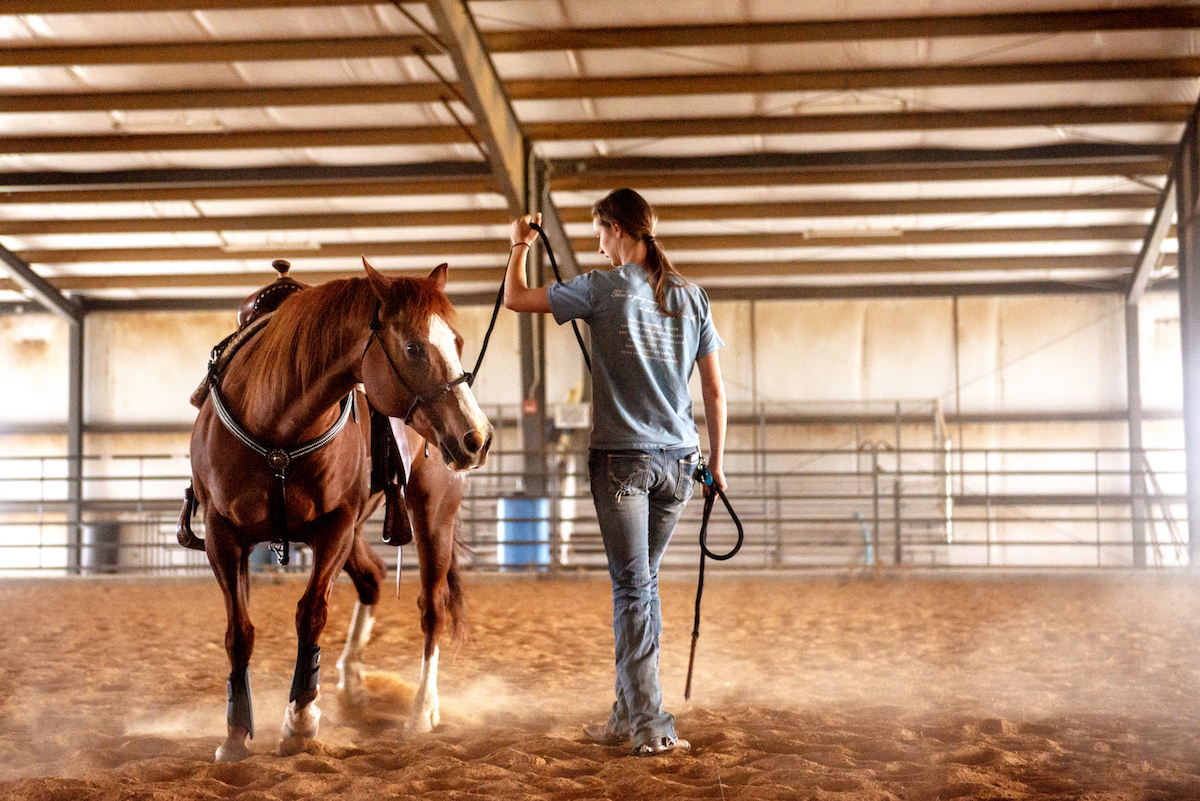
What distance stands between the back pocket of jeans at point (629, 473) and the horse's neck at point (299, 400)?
738 millimetres

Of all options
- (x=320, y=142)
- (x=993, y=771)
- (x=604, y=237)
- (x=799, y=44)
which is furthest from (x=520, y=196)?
(x=993, y=771)

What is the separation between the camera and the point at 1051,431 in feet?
45.8

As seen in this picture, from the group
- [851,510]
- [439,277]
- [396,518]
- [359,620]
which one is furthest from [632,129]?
[439,277]

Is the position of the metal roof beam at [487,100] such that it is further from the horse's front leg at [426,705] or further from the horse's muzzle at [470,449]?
the horse's muzzle at [470,449]

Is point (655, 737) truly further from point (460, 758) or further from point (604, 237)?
point (604, 237)

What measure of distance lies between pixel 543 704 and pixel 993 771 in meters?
1.66

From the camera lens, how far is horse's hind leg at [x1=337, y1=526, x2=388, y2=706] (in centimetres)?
364

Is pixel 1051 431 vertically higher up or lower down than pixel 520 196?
lower down

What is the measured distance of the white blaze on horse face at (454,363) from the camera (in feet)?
8.13

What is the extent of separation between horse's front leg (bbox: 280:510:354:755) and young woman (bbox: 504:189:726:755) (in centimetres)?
86

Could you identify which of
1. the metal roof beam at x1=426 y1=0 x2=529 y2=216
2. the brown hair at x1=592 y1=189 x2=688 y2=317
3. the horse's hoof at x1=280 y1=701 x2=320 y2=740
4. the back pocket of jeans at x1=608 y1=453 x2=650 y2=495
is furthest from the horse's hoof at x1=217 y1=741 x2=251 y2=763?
the metal roof beam at x1=426 y1=0 x2=529 y2=216

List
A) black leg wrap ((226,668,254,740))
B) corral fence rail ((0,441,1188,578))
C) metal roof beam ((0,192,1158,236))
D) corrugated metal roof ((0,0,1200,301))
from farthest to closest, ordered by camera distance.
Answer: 1. corral fence rail ((0,441,1188,578))
2. metal roof beam ((0,192,1158,236))
3. corrugated metal roof ((0,0,1200,301))
4. black leg wrap ((226,668,254,740))

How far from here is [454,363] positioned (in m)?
2.54

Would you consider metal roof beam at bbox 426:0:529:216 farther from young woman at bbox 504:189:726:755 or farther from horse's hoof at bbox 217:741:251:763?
horse's hoof at bbox 217:741:251:763
